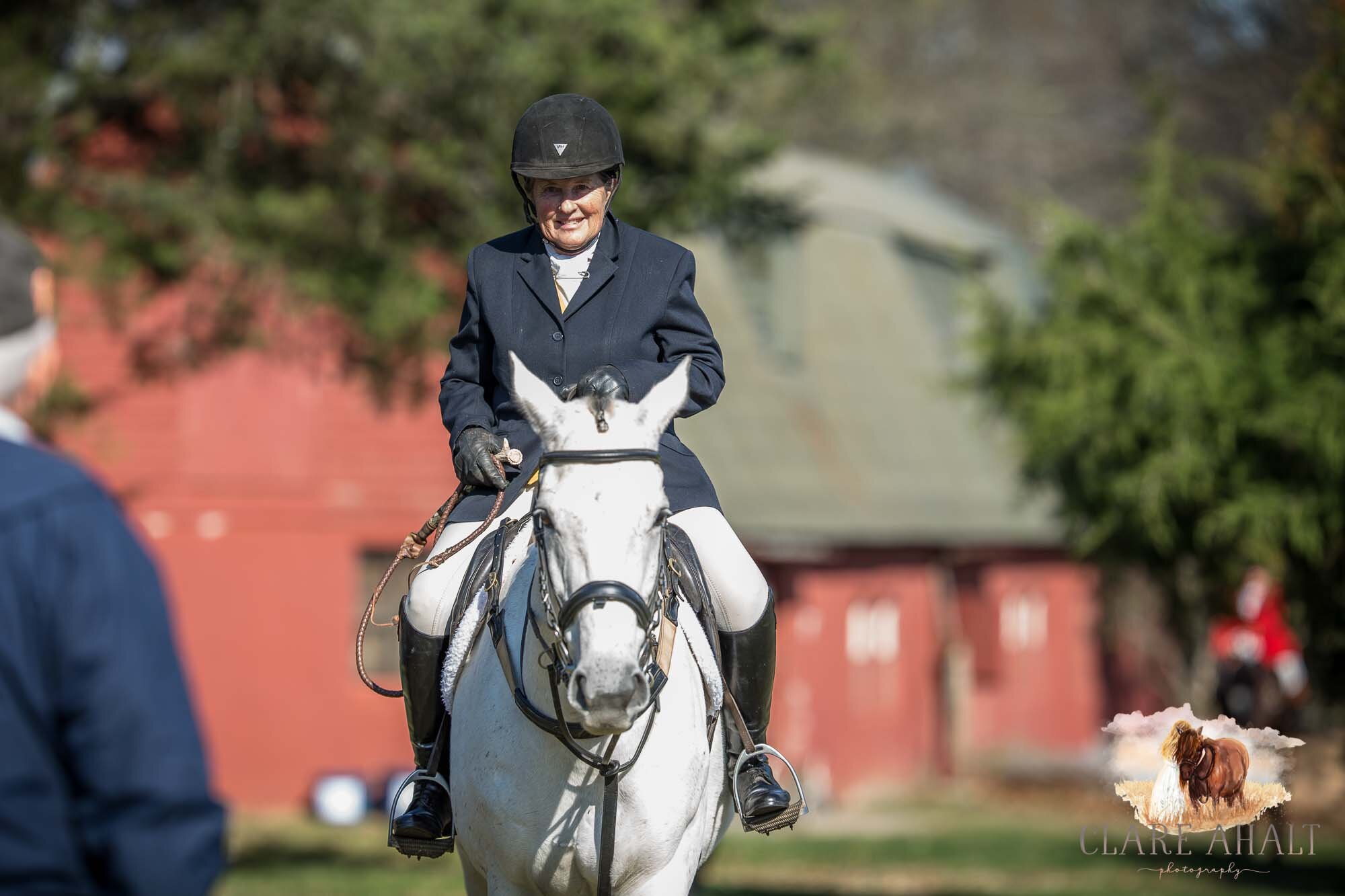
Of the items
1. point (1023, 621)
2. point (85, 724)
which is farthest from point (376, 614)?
point (85, 724)

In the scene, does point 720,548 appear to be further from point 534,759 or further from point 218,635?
point 218,635

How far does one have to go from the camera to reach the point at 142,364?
43.6 ft

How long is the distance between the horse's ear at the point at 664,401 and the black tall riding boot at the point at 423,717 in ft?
3.96

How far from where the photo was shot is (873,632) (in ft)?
83.3

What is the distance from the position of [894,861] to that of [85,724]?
15.5 meters

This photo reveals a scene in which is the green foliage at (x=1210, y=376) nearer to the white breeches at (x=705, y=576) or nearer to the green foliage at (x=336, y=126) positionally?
the green foliage at (x=336, y=126)

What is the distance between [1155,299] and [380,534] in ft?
42.1

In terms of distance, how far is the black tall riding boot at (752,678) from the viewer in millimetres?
5273

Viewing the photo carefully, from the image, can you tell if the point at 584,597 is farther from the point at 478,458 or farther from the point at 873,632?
the point at 873,632

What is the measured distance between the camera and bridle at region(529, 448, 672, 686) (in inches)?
162

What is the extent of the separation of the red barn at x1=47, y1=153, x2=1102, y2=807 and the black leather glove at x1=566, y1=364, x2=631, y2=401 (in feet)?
33.2

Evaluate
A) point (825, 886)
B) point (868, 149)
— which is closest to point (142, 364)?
point (825, 886)

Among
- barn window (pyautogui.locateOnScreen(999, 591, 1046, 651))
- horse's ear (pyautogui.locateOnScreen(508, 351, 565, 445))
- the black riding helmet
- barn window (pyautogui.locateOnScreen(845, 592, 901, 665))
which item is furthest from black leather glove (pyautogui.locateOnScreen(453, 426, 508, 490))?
barn window (pyautogui.locateOnScreen(999, 591, 1046, 651))

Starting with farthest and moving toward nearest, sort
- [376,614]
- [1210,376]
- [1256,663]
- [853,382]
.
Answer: [853,382] → [376,614] → [1256,663] → [1210,376]
